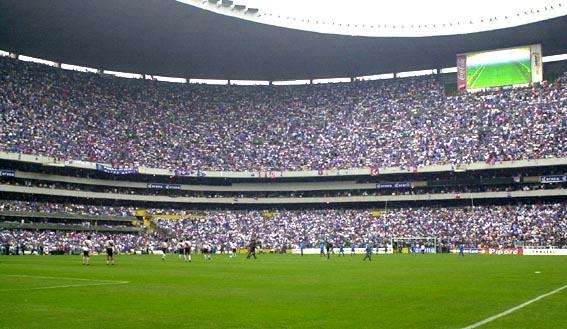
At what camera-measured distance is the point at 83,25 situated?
7319 cm

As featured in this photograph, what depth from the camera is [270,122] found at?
9556cm

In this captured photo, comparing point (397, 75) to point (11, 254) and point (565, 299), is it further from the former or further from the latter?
point (565, 299)

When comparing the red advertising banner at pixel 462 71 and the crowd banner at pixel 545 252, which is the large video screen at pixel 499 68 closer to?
the red advertising banner at pixel 462 71

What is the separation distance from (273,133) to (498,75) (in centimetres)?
3120

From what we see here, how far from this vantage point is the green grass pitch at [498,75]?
83250 millimetres

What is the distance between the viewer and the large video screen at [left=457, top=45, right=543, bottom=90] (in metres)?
82.6

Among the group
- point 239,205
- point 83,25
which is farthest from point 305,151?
point 83,25

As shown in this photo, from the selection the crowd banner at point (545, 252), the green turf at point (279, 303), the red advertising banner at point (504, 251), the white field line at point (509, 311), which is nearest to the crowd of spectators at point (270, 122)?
the red advertising banner at point (504, 251)

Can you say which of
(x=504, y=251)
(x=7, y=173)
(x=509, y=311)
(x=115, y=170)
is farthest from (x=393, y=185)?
(x=509, y=311)

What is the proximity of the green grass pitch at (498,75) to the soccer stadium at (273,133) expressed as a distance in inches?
10.0

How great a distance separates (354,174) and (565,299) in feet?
223

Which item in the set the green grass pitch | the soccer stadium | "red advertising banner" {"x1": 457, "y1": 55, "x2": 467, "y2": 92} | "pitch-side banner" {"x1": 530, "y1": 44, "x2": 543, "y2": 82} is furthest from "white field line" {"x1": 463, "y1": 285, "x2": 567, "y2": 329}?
"red advertising banner" {"x1": 457, "y1": 55, "x2": 467, "y2": 92}

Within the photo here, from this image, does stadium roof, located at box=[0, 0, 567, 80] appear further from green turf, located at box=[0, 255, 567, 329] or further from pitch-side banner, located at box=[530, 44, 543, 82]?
green turf, located at box=[0, 255, 567, 329]

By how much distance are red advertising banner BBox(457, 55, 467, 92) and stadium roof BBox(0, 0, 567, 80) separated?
3.74 ft
